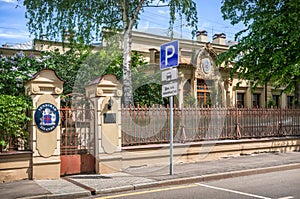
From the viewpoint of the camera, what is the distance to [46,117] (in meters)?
9.23

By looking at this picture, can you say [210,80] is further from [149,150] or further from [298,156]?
[149,150]

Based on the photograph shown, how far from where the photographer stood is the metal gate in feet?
32.1

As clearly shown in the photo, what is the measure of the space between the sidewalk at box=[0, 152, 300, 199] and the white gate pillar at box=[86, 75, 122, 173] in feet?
1.40

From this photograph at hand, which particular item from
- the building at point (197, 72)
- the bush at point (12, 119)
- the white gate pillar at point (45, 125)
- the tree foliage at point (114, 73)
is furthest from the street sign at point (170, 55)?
the building at point (197, 72)

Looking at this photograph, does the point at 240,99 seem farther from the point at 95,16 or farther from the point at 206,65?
the point at 95,16

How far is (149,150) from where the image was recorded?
36.8 ft

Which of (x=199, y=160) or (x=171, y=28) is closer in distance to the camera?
(x=199, y=160)

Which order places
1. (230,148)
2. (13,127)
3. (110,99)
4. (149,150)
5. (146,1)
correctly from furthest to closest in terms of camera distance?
(146,1)
(230,148)
(149,150)
(110,99)
(13,127)

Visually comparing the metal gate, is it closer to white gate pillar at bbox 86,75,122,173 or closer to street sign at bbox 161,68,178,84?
white gate pillar at bbox 86,75,122,173

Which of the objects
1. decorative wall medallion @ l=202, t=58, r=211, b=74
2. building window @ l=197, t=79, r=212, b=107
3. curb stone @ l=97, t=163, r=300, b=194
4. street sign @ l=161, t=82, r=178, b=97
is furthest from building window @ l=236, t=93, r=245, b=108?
street sign @ l=161, t=82, r=178, b=97

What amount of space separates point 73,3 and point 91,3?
90cm

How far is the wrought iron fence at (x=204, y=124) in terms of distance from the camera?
11062 millimetres

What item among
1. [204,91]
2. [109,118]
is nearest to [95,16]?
[109,118]

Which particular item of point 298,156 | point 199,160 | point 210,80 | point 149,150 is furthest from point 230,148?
point 210,80
